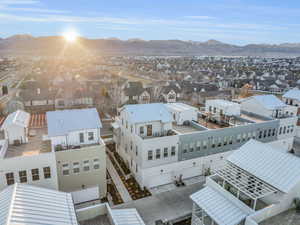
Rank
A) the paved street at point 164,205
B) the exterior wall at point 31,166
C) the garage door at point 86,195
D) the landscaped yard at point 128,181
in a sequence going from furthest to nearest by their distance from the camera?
the landscaped yard at point 128,181
the garage door at point 86,195
the paved street at point 164,205
the exterior wall at point 31,166

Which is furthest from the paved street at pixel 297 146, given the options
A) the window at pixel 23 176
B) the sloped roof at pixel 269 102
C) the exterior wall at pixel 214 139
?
the window at pixel 23 176

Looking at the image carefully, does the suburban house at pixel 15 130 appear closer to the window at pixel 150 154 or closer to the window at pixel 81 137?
the window at pixel 81 137

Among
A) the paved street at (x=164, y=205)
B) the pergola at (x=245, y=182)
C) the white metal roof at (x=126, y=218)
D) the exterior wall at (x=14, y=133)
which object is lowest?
the paved street at (x=164, y=205)

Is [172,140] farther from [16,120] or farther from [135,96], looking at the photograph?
[135,96]

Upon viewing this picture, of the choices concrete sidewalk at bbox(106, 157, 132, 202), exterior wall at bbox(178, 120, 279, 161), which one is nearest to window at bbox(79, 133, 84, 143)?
concrete sidewalk at bbox(106, 157, 132, 202)

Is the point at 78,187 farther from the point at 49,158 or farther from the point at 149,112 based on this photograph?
the point at 149,112

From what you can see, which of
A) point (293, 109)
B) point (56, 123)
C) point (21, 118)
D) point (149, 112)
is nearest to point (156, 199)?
point (149, 112)
